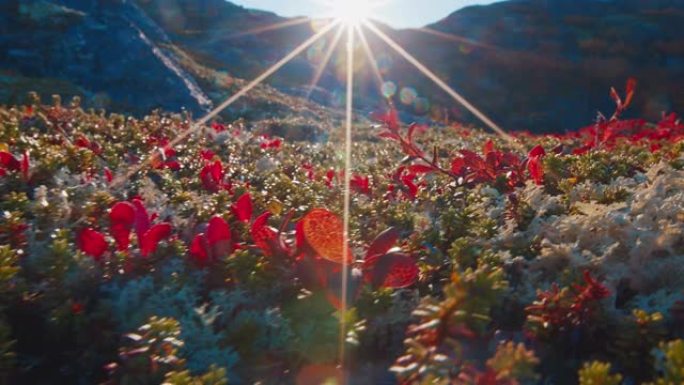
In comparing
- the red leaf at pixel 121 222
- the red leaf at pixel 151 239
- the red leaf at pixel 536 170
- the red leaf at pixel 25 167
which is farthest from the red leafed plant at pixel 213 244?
the red leaf at pixel 536 170

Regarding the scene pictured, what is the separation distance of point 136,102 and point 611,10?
121 ft

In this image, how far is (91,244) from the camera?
6.40ft

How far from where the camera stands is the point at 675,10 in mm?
40656

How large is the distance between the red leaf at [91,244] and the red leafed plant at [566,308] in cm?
128

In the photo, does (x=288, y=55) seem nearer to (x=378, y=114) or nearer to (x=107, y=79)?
(x=107, y=79)

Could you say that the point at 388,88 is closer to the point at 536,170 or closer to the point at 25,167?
the point at 536,170

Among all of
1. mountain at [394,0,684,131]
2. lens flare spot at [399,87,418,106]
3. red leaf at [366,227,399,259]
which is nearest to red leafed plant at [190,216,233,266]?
red leaf at [366,227,399,259]

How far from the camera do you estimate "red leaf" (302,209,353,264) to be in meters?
1.96

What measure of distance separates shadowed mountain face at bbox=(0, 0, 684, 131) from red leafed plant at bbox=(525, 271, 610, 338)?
1850 cm

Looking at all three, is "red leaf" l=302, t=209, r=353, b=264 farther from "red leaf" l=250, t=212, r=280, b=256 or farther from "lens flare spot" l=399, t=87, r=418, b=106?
"lens flare spot" l=399, t=87, r=418, b=106

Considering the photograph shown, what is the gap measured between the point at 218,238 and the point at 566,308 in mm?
1061

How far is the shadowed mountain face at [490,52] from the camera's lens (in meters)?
27.5

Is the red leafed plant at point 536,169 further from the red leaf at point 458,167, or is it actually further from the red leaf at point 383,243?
the red leaf at point 383,243

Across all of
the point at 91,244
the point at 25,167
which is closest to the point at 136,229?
the point at 91,244
